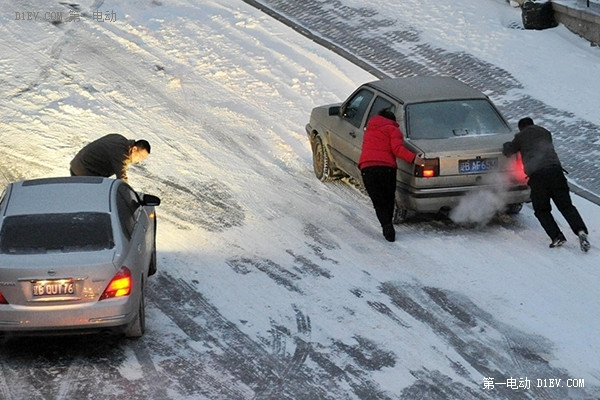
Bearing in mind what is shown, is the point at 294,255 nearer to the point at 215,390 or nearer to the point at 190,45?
the point at 215,390

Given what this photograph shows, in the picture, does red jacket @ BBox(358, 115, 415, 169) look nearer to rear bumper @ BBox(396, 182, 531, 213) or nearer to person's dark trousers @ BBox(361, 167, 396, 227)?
person's dark trousers @ BBox(361, 167, 396, 227)

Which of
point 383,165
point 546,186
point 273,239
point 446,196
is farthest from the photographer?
point 273,239

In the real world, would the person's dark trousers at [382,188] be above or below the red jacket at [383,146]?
below

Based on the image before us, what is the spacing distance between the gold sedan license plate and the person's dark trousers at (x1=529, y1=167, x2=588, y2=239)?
5.71 m

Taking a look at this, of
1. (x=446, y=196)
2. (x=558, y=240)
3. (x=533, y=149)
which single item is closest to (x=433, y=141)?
(x=446, y=196)

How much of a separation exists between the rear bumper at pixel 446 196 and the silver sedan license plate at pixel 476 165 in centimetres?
20

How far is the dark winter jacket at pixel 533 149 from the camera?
13273 mm

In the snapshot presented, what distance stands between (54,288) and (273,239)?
13.6 feet

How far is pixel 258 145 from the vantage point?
17.6 metres

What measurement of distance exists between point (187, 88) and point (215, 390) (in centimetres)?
1087

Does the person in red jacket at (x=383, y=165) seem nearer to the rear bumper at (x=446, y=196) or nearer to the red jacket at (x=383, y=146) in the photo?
the red jacket at (x=383, y=146)

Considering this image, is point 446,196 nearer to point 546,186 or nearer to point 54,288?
point 546,186

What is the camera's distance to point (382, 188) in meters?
13.7

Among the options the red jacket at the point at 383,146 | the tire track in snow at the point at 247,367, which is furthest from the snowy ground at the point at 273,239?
the red jacket at the point at 383,146
